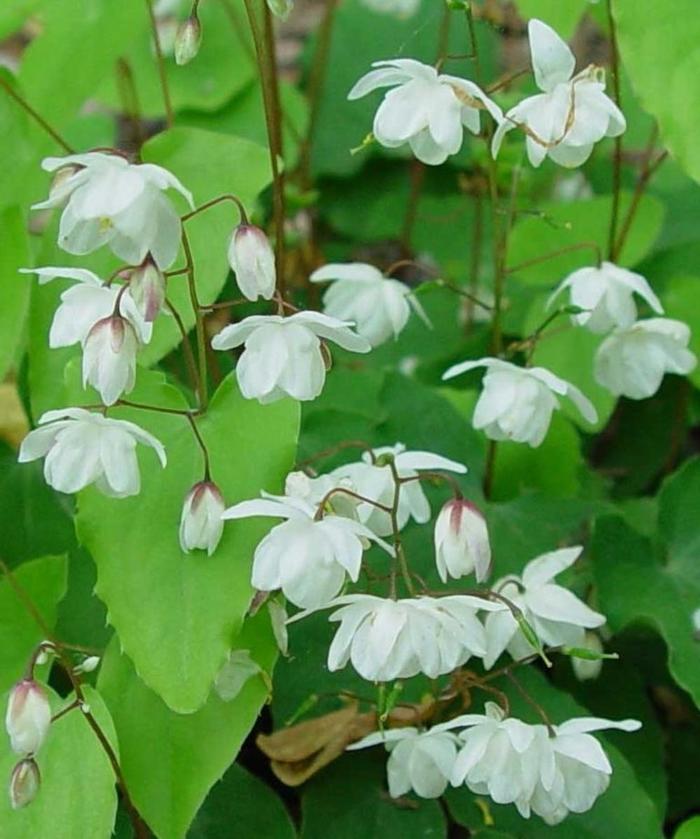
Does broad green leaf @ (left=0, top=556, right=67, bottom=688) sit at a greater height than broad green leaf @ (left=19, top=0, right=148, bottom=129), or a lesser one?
lesser

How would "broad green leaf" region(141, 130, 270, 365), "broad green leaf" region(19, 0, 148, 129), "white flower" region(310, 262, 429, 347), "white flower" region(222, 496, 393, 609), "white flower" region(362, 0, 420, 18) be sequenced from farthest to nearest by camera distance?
"white flower" region(362, 0, 420, 18) < "broad green leaf" region(19, 0, 148, 129) < "white flower" region(310, 262, 429, 347) < "broad green leaf" region(141, 130, 270, 365) < "white flower" region(222, 496, 393, 609)

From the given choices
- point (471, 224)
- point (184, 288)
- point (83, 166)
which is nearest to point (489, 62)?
point (471, 224)

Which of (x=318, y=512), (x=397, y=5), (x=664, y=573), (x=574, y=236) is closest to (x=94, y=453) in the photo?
(x=318, y=512)

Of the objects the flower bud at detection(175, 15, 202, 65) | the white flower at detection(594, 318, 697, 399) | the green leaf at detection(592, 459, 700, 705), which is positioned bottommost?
the green leaf at detection(592, 459, 700, 705)

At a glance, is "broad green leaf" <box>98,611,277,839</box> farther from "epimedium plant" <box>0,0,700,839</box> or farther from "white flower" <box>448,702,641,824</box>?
"white flower" <box>448,702,641,824</box>

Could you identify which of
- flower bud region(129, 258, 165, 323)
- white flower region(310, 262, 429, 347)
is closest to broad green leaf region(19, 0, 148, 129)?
white flower region(310, 262, 429, 347)

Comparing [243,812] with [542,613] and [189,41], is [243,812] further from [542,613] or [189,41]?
[189,41]
